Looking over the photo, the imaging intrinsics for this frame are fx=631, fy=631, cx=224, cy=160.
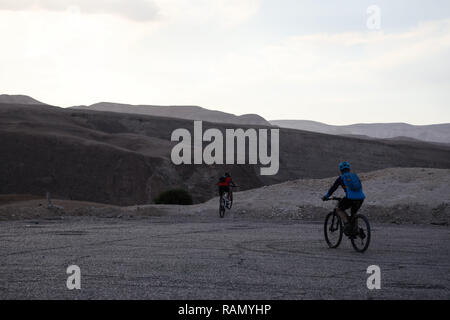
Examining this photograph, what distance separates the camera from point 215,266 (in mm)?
11672

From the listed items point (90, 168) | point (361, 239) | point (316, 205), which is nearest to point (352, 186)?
point (361, 239)

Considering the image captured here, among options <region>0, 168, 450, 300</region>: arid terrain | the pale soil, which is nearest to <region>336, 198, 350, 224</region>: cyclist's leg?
<region>0, 168, 450, 300</region>: arid terrain

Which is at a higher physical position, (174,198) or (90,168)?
(90,168)

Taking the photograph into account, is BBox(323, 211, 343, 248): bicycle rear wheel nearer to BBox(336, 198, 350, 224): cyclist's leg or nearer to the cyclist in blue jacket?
BBox(336, 198, 350, 224): cyclist's leg

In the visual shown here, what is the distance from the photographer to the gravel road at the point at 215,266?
8906 millimetres

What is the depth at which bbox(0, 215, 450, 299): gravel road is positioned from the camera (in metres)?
8.91

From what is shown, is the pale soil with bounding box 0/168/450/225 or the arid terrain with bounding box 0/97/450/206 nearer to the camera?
the pale soil with bounding box 0/168/450/225

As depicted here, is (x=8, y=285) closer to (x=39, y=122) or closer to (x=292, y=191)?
(x=292, y=191)

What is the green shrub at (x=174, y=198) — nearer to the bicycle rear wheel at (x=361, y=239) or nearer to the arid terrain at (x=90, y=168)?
the arid terrain at (x=90, y=168)

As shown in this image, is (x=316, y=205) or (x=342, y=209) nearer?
(x=342, y=209)

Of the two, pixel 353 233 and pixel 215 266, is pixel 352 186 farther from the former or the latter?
pixel 215 266

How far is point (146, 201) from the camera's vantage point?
65.9 m
